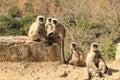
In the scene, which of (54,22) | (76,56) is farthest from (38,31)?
(76,56)

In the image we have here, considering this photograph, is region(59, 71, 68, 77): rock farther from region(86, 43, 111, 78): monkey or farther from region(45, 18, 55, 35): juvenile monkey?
region(45, 18, 55, 35): juvenile monkey

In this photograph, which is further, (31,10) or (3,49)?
(31,10)

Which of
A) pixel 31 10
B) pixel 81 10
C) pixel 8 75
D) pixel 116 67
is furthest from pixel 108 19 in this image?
pixel 31 10

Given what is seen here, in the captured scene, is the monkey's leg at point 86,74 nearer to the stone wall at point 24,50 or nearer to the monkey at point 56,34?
the monkey at point 56,34

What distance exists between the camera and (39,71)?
9719 millimetres

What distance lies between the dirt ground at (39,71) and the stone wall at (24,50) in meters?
0.17

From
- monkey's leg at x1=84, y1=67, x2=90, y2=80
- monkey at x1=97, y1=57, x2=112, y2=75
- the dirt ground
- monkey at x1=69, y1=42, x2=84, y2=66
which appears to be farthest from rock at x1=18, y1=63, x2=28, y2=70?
monkey at x1=97, y1=57, x2=112, y2=75

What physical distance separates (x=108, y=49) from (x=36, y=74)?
11417mm

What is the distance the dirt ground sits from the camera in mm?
9344

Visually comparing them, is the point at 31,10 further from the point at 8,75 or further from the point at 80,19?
the point at 8,75

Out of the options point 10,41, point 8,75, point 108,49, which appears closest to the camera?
point 8,75

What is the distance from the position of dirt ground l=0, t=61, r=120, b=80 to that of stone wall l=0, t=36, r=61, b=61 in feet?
0.56

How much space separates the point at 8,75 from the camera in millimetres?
9320

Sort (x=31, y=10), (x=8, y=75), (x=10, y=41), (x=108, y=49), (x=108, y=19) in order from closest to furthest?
(x=8, y=75) < (x=10, y=41) < (x=108, y=49) < (x=108, y=19) < (x=31, y=10)
